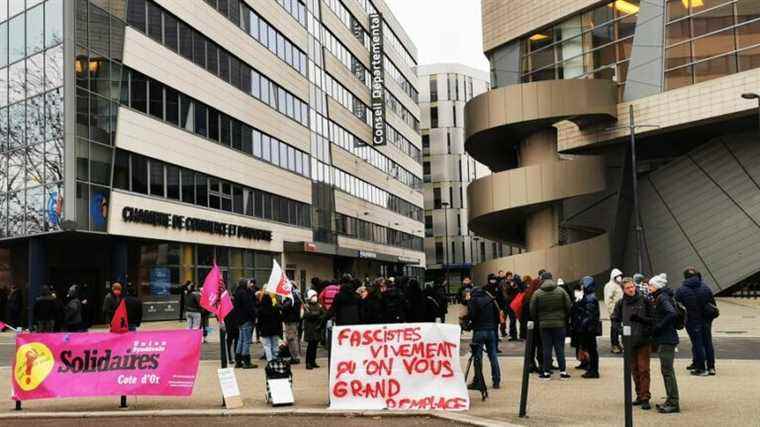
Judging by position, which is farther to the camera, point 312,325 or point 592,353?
point 312,325

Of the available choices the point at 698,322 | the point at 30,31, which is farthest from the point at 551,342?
the point at 30,31

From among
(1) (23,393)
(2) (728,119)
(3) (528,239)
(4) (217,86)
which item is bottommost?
(1) (23,393)

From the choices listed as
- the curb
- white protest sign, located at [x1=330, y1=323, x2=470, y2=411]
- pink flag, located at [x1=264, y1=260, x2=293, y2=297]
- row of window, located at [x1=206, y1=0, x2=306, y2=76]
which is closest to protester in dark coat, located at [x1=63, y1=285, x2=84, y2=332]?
pink flag, located at [x1=264, y1=260, x2=293, y2=297]

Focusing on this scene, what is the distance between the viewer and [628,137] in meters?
40.3

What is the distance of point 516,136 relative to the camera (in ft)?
147

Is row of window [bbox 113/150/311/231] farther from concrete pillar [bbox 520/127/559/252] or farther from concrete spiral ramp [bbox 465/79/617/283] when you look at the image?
concrete pillar [bbox 520/127/559/252]

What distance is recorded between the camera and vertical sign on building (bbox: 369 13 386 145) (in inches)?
2621

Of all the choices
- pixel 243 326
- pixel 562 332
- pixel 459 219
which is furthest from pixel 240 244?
pixel 459 219

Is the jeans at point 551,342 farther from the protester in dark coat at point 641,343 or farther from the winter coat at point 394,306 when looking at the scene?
the winter coat at point 394,306

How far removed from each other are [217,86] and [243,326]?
25.8m

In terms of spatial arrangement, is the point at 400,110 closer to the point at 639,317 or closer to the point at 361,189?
the point at 361,189

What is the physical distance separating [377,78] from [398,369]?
58449 millimetres

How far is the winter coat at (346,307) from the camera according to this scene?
14.4 meters

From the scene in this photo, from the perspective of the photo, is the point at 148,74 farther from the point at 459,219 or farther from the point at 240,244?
the point at 459,219
